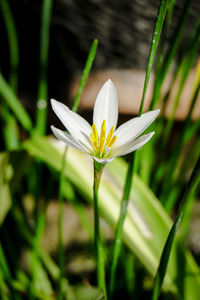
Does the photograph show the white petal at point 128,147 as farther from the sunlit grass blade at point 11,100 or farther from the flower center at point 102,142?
the sunlit grass blade at point 11,100

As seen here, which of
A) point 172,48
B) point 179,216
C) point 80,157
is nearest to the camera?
point 179,216

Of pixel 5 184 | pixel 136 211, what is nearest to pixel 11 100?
pixel 5 184

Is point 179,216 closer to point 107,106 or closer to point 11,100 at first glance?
point 107,106

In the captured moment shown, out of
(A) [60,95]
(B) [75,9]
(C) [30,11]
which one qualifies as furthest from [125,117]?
(C) [30,11]

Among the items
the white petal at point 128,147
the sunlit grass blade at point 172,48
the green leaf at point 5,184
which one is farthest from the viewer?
the green leaf at point 5,184

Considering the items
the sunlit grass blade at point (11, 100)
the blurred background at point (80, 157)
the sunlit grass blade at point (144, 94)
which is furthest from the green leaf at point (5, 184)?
the sunlit grass blade at point (144, 94)

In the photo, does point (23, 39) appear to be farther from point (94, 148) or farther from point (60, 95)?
point (94, 148)
